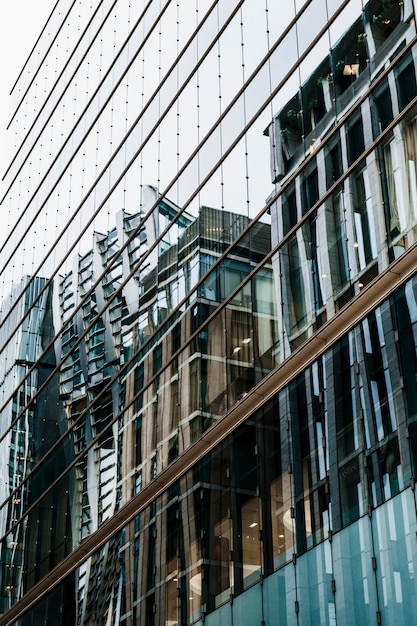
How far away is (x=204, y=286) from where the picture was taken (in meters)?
27.0

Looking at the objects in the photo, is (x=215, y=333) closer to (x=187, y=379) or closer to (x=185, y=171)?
(x=187, y=379)

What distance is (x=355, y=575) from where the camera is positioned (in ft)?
62.4

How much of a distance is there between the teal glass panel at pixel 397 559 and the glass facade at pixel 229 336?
35mm

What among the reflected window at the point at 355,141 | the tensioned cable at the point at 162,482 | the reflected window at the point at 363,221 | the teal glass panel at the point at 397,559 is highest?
the reflected window at the point at 355,141

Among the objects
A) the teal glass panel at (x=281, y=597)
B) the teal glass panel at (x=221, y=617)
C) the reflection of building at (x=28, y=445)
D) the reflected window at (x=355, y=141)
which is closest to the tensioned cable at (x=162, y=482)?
the reflection of building at (x=28, y=445)

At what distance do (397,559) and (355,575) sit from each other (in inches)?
44.3

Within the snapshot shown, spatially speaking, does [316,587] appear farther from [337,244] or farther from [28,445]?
[28,445]

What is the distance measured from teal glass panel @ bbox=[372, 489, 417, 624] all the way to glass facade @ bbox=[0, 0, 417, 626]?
0.03m

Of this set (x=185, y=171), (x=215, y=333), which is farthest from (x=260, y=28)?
(x=215, y=333)

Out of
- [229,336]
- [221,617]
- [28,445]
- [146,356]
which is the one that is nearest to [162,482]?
[146,356]

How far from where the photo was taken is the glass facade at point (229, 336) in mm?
20047

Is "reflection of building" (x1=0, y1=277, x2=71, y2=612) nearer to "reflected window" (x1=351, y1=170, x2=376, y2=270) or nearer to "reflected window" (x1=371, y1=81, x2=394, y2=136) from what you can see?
"reflected window" (x1=351, y1=170, x2=376, y2=270)

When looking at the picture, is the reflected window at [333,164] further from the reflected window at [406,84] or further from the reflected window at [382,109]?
the reflected window at [406,84]

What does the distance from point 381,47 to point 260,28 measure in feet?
20.1
